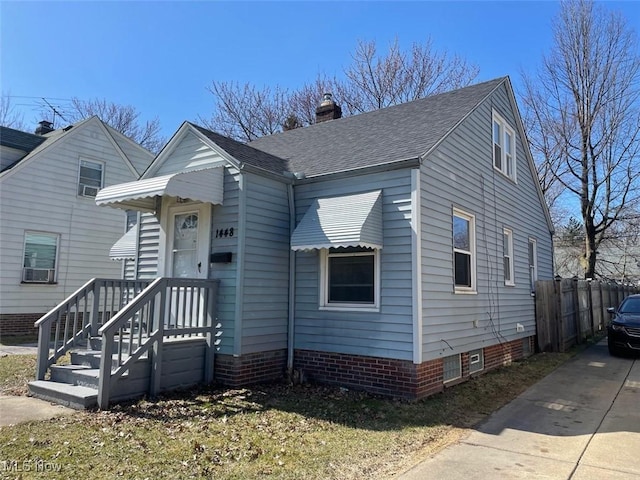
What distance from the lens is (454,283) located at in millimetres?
8055

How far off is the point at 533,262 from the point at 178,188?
9.99 metres

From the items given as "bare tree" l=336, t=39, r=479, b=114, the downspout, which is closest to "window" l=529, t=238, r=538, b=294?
the downspout

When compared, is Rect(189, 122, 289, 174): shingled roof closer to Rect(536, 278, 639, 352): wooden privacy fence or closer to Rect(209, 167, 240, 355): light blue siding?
Rect(209, 167, 240, 355): light blue siding

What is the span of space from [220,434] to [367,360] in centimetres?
288

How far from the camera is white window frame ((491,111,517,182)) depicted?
10469 millimetres

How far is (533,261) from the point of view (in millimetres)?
12492

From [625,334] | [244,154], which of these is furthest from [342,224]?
[625,334]

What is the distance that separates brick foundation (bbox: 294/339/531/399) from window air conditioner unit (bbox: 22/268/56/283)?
10.3 m

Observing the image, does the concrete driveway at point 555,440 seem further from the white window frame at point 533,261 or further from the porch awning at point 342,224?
the white window frame at point 533,261

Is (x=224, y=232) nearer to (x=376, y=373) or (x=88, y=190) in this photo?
(x=376, y=373)

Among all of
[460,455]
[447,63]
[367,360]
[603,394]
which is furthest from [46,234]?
[447,63]

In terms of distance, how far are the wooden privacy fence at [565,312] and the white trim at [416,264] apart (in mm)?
7046

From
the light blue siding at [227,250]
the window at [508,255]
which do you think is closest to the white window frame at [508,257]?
the window at [508,255]

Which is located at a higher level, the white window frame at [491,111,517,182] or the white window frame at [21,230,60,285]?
the white window frame at [491,111,517,182]
